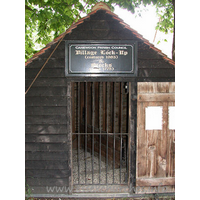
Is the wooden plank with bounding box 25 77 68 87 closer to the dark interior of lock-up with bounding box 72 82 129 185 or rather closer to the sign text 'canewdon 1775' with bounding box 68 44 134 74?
the sign text 'canewdon 1775' with bounding box 68 44 134 74

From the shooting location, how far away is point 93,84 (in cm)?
394

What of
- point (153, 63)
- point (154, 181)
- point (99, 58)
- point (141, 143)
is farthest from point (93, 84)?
point (154, 181)

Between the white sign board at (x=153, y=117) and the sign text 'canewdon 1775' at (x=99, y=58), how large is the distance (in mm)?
1061

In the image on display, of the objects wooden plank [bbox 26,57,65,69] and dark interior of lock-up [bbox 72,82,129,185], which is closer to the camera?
wooden plank [bbox 26,57,65,69]

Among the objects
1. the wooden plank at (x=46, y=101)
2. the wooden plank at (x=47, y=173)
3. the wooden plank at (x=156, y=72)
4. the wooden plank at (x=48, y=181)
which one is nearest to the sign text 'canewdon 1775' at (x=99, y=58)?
the wooden plank at (x=156, y=72)

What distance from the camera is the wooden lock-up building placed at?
12.3ft

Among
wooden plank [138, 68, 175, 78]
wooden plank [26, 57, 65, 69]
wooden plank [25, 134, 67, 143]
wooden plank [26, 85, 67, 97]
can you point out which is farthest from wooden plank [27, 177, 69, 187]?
wooden plank [138, 68, 175, 78]

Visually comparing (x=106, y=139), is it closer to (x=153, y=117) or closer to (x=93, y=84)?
(x=153, y=117)

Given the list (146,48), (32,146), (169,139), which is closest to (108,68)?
(146,48)

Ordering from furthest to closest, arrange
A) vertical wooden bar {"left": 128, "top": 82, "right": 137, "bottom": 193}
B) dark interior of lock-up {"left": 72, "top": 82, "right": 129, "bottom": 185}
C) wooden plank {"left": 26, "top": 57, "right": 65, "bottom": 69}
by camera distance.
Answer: dark interior of lock-up {"left": 72, "top": 82, "right": 129, "bottom": 185}
vertical wooden bar {"left": 128, "top": 82, "right": 137, "bottom": 193}
wooden plank {"left": 26, "top": 57, "right": 65, "bottom": 69}

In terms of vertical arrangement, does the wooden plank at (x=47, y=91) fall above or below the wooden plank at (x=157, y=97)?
above

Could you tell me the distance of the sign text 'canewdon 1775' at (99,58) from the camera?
3.75m

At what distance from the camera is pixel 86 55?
3.75 meters

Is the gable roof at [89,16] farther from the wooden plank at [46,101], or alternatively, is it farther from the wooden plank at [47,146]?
the wooden plank at [47,146]
